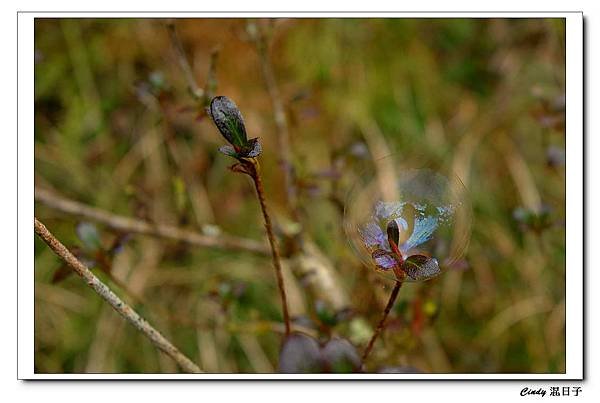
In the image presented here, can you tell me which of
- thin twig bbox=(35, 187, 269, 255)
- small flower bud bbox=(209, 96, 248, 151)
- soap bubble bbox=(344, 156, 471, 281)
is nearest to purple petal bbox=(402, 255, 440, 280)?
soap bubble bbox=(344, 156, 471, 281)

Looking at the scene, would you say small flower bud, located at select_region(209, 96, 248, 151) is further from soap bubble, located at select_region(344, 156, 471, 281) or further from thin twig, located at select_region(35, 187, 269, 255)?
thin twig, located at select_region(35, 187, 269, 255)

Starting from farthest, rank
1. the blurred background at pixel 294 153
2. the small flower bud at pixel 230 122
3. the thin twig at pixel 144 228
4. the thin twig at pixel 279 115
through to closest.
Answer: the blurred background at pixel 294 153, the thin twig at pixel 144 228, the thin twig at pixel 279 115, the small flower bud at pixel 230 122

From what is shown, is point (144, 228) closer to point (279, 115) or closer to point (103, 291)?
point (279, 115)

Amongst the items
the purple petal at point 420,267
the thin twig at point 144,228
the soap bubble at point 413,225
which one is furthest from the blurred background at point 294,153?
the purple petal at point 420,267

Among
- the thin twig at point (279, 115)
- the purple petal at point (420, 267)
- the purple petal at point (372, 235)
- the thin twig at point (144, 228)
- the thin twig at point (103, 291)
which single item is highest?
the thin twig at point (279, 115)

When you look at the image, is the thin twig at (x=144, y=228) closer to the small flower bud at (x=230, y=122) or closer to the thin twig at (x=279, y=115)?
the thin twig at (x=279, y=115)

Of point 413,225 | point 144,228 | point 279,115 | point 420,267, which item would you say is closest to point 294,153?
point 279,115
